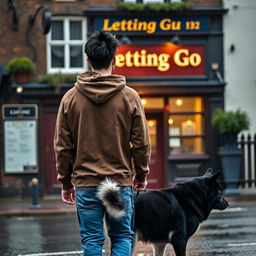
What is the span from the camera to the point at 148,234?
6191 millimetres

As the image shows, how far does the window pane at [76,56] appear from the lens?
1888cm

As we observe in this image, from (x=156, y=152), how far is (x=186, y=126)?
1.12m

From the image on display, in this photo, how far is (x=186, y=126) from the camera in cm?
1914

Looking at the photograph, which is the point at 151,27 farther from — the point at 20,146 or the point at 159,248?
the point at 159,248

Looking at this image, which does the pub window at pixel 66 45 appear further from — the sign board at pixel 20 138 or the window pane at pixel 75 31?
the sign board at pixel 20 138

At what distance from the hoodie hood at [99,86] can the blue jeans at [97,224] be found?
1.99ft

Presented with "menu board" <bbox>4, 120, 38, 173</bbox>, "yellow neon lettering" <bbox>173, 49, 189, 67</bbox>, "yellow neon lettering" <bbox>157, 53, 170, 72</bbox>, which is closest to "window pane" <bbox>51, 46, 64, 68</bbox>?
"menu board" <bbox>4, 120, 38, 173</bbox>

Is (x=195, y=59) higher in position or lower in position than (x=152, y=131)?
higher

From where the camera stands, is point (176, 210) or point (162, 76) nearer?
point (176, 210)

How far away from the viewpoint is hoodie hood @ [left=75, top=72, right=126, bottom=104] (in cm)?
451

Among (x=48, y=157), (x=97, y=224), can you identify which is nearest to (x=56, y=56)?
(x=48, y=157)

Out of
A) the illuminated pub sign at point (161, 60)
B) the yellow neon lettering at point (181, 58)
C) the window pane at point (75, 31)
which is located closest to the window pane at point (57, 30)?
the window pane at point (75, 31)

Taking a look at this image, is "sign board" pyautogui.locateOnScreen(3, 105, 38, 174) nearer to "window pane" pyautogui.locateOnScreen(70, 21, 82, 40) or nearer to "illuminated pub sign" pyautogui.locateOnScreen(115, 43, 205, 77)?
"window pane" pyautogui.locateOnScreen(70, 21, 82, 40)

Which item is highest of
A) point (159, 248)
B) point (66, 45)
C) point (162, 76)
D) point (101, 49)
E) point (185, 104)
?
point (66, 45)
